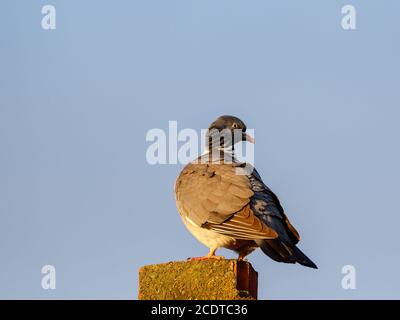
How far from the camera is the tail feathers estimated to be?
1025 centimetres

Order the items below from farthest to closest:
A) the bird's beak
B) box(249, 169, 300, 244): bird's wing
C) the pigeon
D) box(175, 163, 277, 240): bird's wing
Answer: the bird's beak → box(249, 169, 300, 244): bird's wing → box(175, 163, 277, 240): bird's wing → the pigeon

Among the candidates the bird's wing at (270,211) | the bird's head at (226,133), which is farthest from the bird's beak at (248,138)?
the bird's wing at (270,211)

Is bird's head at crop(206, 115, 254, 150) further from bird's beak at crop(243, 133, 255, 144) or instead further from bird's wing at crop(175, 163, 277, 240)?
bird's wing at crop(175, 163, 277, 240)

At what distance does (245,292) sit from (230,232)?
2.75m

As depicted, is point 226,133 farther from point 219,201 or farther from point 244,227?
point 244,227

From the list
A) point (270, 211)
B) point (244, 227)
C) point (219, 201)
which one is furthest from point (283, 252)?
point (219, 201)

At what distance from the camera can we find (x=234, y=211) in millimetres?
11172

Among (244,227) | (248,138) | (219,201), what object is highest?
(248,138)

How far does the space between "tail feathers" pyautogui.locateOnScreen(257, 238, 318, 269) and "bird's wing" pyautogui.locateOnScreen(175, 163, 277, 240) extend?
8cm

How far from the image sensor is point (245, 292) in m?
8.31

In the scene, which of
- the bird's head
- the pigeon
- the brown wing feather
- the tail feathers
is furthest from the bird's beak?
the tail feathers

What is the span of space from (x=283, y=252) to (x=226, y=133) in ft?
10.1

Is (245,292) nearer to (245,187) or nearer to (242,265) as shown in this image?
(242,265)
